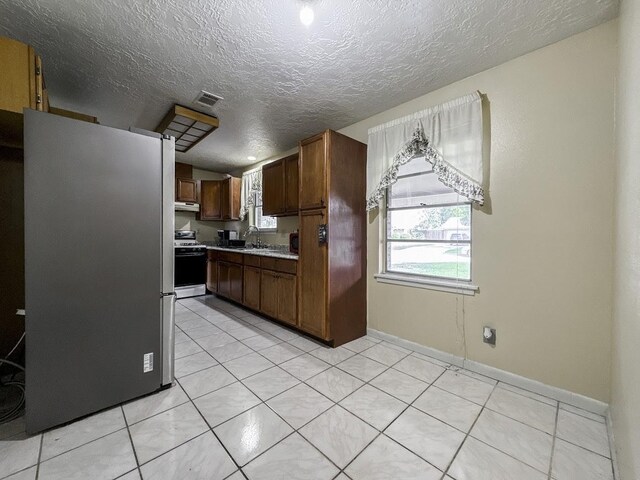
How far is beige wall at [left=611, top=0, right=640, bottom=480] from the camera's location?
1.03 metres

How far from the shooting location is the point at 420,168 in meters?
2.65

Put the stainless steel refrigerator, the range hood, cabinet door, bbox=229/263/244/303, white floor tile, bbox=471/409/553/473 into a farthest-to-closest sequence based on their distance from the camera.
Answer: the range hood < cabinet door, bbox=229/263/244/303 < the stainless steel refrigerator < white floor tile, bbox=471/409/553/473

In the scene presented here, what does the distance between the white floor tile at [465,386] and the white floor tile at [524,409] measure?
2.1 inches

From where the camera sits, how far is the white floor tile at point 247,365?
7.18 ft

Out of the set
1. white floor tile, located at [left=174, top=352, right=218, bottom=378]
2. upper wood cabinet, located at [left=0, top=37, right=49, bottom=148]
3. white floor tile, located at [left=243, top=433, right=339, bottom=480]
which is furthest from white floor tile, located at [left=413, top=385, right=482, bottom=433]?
upper wood cabinet, located at [left=0, top=37, right=49, bottom=148]

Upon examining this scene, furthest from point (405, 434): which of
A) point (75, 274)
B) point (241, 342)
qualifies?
point (75, 274)

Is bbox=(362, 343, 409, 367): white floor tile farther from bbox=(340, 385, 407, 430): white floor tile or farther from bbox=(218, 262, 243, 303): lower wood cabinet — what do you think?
bbox=(218, 262, 243, 303): lower wood cabinet

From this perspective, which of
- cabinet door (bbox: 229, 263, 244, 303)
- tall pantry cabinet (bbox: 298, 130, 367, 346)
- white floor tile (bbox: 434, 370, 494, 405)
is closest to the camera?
white floor tile (bbox: 434, 370, 494, 405)

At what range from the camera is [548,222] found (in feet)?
6.20

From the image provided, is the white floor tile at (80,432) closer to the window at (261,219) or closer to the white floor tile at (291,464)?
the white floor tile at (291,464)

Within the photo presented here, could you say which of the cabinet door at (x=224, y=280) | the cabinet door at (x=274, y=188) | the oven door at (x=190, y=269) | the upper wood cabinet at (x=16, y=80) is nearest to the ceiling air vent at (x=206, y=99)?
the upper wood cabinet at (x=16, y=80)

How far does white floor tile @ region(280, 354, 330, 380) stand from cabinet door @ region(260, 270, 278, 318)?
0.95 meters

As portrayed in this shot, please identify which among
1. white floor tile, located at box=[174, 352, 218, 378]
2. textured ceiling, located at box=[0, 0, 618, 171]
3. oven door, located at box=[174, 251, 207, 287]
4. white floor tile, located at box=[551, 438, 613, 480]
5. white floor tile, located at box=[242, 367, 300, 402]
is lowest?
white floor tile, located at box=[551, 438, 613, 480]

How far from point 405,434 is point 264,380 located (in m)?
1.09
